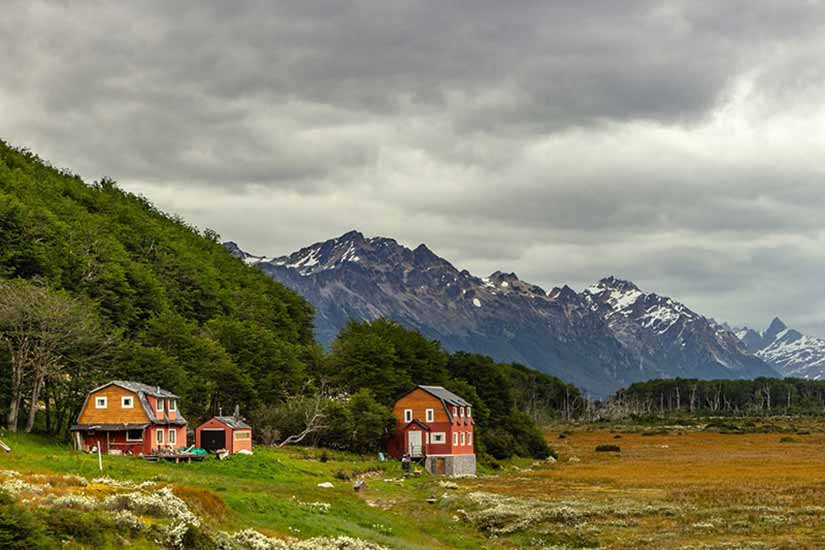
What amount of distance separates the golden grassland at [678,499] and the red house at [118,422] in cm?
3087

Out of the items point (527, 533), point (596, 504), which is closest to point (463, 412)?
point (596, 504)

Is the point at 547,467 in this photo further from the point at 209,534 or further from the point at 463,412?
the point at 209,534

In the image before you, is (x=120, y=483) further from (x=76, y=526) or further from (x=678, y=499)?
(x=678, y=499)

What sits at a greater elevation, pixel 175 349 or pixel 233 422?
pixel 175 349

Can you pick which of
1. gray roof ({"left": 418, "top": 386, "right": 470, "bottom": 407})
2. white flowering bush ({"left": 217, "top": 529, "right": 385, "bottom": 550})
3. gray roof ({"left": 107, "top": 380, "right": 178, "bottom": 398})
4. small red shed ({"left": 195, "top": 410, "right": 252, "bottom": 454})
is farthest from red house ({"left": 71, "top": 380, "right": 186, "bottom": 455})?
gray roof ({"left": 418, "top": 386, "right": 470, "bottom": 407})

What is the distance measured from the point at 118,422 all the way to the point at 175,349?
27381 mm

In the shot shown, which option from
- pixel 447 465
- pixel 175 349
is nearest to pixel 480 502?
pixel 447 465

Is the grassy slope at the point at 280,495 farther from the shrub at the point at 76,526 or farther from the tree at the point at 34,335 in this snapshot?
the shrub at the point at 76,526

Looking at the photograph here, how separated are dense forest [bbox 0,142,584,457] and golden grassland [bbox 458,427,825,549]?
19491 millimetres

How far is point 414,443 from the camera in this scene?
111875 millimetres

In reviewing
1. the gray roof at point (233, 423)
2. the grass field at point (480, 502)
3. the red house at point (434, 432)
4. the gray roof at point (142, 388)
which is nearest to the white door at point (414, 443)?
the red house at point (434, 432)

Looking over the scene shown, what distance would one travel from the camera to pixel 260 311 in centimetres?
16588

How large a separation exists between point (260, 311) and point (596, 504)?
345ft

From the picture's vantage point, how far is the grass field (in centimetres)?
5153
